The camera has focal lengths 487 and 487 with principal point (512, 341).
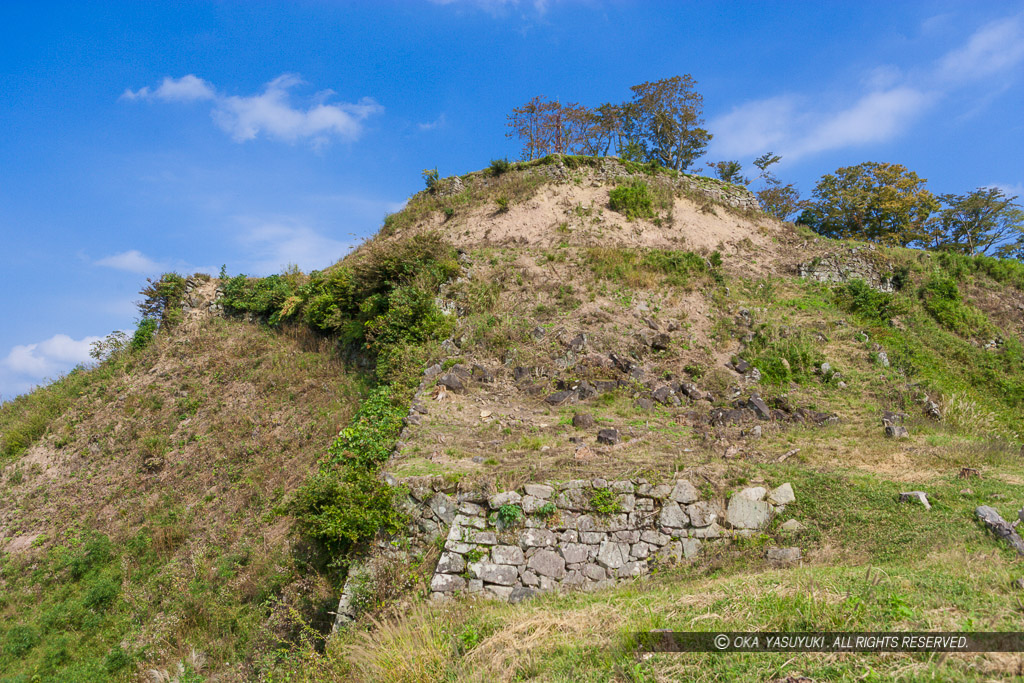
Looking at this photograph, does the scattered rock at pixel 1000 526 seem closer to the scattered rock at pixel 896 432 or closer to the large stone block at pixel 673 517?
the scattered rock at pixel 896 432

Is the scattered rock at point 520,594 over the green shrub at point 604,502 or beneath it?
beneath

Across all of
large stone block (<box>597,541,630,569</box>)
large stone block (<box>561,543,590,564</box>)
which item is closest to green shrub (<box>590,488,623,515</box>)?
large stone block (<box>597,541,630,569</box>)

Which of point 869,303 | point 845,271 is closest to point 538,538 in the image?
point 869,303

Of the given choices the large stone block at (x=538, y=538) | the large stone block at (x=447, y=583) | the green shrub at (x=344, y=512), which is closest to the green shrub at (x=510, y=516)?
the large stone block at (x=538, y=538)

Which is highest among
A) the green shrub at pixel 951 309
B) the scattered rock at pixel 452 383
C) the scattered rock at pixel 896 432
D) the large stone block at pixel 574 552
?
the green shrub at pixel 951 309

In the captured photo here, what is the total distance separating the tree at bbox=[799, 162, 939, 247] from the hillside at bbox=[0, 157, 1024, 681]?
8.39 meters

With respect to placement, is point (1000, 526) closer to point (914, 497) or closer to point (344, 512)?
point (914, 497)

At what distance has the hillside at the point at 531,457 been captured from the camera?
5152mm

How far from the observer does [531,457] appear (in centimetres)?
873

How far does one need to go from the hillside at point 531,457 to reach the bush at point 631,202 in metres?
0.16

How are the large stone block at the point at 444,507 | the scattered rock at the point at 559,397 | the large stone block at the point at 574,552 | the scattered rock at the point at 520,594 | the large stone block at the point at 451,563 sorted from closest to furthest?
the scattered rock at the point at 520,594, the large stone block at the point at 451,563, the large stone block at the point at 574,552, the large stone block at the point at 444,507, the scattered rock at the point at 559,397

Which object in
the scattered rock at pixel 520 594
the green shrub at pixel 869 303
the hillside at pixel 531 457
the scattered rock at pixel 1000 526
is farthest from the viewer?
the green shrub at pixel 869 303

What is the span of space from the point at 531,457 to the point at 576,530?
173 cm

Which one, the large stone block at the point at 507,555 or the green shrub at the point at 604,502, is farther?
the green shrub at the point at 604,502
